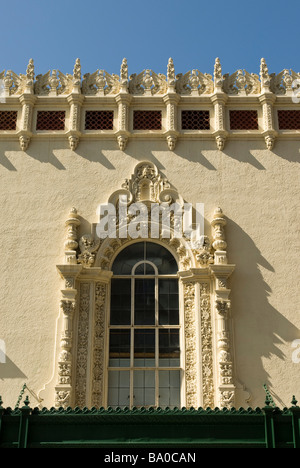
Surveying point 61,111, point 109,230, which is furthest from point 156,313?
point 61,111

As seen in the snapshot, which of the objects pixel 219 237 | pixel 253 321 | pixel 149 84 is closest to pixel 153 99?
pixel 149 84

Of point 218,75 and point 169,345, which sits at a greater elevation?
point 218,75

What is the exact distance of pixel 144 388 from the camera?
1458cm

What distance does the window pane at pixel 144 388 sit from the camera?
14438mm

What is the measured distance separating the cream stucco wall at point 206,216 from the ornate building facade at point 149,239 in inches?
1.3

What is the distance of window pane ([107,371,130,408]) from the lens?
1443 centimetres

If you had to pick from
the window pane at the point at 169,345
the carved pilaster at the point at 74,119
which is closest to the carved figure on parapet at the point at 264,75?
the carved pilaster at the point at 74,119

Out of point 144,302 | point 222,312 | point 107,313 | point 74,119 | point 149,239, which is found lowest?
point 222,312

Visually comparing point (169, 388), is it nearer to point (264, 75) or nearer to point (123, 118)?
point (123, 118)

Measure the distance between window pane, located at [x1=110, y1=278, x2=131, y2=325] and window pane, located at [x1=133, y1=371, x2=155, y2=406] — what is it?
1.26 m

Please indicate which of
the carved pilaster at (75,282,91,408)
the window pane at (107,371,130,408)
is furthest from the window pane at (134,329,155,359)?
the carved pilaster at (75,282,91,408)

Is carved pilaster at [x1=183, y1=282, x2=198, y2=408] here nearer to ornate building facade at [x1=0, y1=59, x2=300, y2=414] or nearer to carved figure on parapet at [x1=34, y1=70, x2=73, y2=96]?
ornate building facade at [x1=0, y1=59, x2=300, y2=414]

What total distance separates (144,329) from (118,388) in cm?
147

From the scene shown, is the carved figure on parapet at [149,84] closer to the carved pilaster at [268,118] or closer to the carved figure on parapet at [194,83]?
the carved figure on parapet at [194,83]
